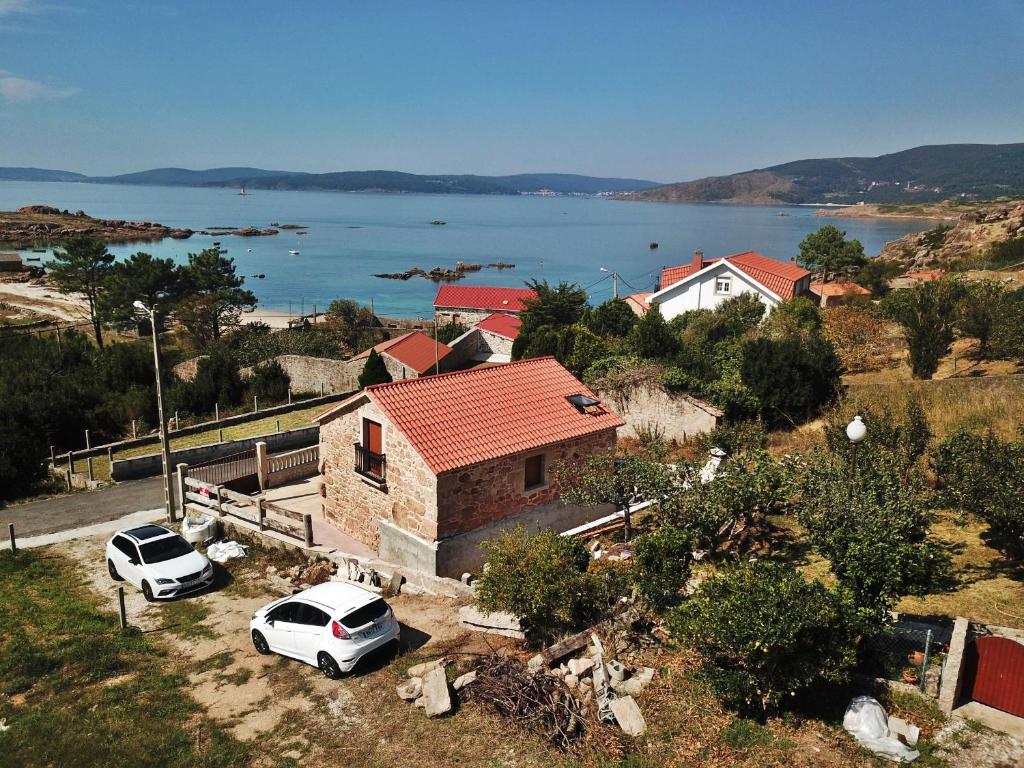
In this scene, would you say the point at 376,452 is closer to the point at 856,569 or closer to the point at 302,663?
the point at 302,663

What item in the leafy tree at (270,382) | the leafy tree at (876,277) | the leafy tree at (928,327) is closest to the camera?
the leafy tree at (928,327)

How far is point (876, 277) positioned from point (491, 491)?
162 ft

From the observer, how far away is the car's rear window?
40.1ft

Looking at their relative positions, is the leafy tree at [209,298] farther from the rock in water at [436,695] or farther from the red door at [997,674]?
Result: the red door at [997,674]

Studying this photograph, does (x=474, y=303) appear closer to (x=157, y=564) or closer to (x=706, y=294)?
(x=706, y=294)

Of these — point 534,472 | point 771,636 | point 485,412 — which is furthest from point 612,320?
point 771,636

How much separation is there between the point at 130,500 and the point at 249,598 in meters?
9.79

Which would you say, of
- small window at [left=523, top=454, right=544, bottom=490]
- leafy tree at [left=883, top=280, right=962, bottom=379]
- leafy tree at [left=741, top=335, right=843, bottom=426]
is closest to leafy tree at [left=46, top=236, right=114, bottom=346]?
small window at [left=523, top=454, right=544, bottom=490]

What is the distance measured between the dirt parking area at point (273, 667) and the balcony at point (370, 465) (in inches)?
126

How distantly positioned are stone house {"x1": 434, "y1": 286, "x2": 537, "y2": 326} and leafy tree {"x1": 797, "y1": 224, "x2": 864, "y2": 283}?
26.6m

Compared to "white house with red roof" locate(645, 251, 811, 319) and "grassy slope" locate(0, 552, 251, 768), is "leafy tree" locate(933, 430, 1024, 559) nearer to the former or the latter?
"grassy slope" locate(0, 552, 251, 768)

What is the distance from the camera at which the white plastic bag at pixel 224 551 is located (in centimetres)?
1842

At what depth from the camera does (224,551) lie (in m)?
18.6

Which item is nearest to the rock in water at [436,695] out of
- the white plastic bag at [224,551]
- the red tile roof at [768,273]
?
the white plastic bag at [224,551]
